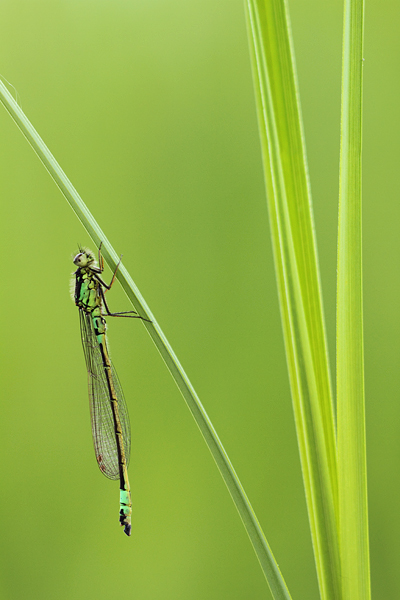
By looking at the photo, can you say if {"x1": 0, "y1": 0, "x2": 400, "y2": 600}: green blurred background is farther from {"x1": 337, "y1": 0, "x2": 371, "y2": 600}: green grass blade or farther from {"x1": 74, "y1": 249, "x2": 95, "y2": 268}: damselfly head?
{"x1": 337, "y1": 0, "x2": 371, "y2": 600}: green grass blade

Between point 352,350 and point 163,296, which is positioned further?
point 163,296

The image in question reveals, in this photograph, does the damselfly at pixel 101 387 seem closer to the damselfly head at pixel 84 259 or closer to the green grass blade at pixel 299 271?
the damselfly head at pixel 84 259

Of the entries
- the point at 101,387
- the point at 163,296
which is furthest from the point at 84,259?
the point at 163,296

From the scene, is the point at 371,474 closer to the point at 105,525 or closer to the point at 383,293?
the point at 383,293

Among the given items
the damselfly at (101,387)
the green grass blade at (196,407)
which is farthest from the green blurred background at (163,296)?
the green grass blade at (196,407)

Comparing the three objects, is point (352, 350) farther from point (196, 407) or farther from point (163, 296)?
point (163, 296)
